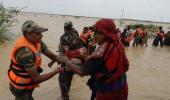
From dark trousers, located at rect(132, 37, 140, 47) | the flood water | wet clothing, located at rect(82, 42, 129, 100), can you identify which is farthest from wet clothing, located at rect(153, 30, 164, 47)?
wet clothing, located at rect(82, 42, 129, 100)

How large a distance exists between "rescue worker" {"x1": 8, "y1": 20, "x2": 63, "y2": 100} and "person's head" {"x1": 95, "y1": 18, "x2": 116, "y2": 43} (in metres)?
0.75

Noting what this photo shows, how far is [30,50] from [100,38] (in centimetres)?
90

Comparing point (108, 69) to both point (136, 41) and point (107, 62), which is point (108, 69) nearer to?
point (107, 62)

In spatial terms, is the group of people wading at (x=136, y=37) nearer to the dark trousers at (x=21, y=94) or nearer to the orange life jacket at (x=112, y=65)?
the dark trousers at (x=21, y=94)

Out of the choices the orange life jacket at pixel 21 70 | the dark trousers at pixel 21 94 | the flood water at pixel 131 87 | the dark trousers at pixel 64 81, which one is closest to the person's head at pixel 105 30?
the orange life jacket at pixel 21 70

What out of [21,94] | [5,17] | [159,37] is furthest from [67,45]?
[159,37]

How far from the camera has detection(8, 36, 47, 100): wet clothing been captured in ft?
15.6

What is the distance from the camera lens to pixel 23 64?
187 inches

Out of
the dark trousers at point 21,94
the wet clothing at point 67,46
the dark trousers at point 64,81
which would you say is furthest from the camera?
the dark trousers at point 64,81

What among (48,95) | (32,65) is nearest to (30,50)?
(32,65)

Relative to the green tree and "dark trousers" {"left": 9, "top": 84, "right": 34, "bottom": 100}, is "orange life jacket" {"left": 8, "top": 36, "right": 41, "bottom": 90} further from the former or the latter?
the green tree

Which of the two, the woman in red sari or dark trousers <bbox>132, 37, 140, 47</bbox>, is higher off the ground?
the woman in red sari

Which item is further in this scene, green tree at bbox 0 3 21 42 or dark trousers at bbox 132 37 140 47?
dark trousers at bbox 132 37 140 47

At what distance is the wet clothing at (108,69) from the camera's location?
14.5 feet
